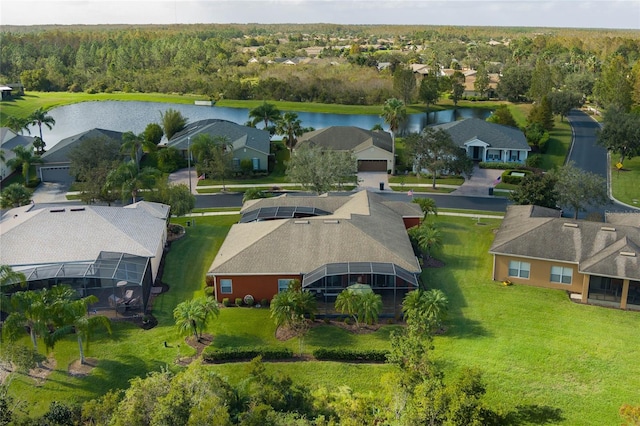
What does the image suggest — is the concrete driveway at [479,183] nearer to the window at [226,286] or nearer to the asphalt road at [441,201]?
the asphalt road at [441,201]

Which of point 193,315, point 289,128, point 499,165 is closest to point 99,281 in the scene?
point 193,315

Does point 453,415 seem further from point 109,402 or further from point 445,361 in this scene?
point 109,402

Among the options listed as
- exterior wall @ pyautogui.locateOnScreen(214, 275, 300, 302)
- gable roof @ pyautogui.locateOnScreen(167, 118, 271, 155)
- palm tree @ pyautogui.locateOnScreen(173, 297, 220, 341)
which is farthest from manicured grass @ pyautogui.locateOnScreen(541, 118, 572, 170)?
palm tree @ pyautogui.locateOnScreen(173, 297, 220, 341)

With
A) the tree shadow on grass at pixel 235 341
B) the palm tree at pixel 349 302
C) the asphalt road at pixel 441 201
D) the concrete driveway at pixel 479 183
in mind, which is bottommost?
the tree shadow on grass at pixel 235 341

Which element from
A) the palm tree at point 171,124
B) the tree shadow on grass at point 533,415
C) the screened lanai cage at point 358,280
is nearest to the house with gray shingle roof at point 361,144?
the palm tree at point 171,124

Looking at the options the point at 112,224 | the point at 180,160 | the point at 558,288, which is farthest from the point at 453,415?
the point at 180,160
